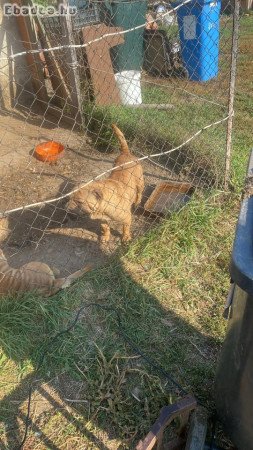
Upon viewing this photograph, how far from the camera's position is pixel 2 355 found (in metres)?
2.65

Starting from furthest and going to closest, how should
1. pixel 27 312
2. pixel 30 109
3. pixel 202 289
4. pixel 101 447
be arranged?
pixel 30 109, pixel 202 289, pixel 27 312, pixel 101 447

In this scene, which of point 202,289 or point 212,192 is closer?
point 202,289

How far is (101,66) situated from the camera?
19.5 feet

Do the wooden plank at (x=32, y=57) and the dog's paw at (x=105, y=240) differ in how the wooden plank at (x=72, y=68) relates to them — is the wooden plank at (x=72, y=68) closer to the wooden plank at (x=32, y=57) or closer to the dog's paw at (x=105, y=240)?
the wooden plank at (x=32, y=57)

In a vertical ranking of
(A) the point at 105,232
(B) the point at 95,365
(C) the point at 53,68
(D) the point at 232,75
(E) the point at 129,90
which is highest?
(D) the point at 232,75

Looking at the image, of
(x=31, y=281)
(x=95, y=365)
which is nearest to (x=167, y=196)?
(x=31, y=281)

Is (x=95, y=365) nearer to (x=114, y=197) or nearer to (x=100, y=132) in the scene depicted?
(x=114, y=197)

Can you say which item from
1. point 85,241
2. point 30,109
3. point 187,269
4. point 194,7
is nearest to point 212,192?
point 187,269

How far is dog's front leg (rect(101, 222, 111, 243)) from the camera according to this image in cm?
379

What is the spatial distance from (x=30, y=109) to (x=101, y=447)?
17.8 feet

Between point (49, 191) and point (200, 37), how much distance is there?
4783mm

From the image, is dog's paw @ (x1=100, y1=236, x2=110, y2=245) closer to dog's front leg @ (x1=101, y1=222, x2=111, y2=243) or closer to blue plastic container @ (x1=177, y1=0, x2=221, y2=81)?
dog's front leg @ (x1=101, y1=222, x2=111, y2=243)

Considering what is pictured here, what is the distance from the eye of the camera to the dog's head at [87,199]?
132 inches

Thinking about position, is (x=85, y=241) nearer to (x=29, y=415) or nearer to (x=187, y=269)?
(x=187, y=269)
